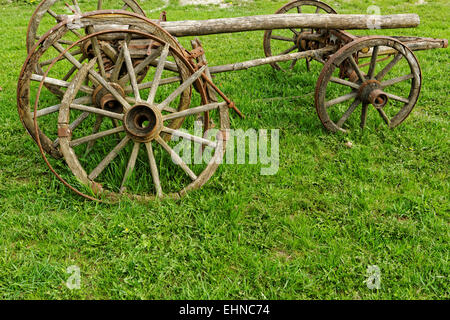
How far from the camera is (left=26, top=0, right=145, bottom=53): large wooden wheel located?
3.34m

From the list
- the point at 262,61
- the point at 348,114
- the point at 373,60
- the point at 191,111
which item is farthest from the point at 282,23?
the point at 191,111

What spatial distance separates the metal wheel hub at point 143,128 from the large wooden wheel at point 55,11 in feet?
3.33

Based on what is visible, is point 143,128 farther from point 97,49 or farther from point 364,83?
point 364,83

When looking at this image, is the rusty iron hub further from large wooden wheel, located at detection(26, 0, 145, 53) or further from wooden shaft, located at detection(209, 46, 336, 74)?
wooden shaft, located at detection(209, 46, 336, 74)

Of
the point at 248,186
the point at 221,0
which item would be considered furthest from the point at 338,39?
the point at 221,0

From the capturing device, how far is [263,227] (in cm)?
285

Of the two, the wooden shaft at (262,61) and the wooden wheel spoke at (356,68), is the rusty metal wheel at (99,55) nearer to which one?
the wooden shaft at (262,61)

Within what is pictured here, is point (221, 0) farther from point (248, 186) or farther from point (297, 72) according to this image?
point (248, 186)

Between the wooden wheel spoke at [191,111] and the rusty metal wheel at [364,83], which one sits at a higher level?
the rusty metal wheel at [364,83]

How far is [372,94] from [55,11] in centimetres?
878

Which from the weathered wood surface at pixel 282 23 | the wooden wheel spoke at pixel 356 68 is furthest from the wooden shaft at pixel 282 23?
the wooden wheel spoke at pixel 356 68

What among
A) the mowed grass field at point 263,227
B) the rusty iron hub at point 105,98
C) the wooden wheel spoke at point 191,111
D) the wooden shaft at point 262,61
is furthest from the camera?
the wooden shaft at point 262,61

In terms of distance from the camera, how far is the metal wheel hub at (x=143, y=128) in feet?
9.11

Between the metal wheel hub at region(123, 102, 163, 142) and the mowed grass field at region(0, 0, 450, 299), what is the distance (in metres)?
0.59
